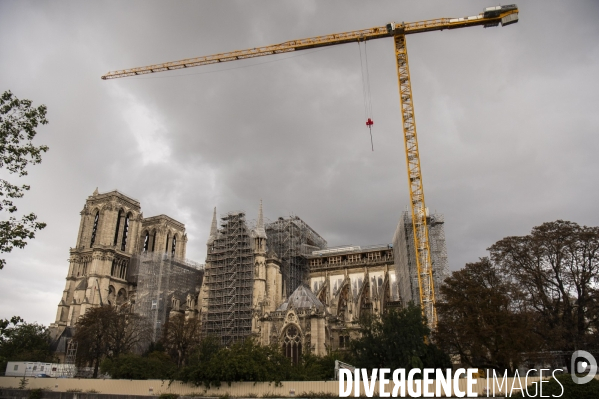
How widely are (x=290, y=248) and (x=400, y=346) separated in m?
37.6

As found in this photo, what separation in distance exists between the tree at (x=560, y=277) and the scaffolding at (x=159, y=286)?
48.9 m

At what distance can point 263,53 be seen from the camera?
6266 centimetres

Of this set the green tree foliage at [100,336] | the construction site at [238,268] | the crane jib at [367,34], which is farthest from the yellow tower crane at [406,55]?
the green tree foliage at [100,336]

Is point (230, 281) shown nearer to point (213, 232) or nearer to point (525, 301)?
point (213, 232)

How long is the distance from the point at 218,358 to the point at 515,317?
68.7ft

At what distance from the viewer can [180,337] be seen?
54.8 metres

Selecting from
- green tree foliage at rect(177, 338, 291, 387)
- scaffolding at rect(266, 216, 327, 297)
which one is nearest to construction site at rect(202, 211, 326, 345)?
scaffolding at rect(266, 216, 327, 297)

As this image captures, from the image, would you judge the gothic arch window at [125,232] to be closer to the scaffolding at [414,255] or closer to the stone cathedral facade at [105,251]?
the stone cathedral facade at [105,251]

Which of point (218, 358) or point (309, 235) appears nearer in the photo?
point (218, 358)

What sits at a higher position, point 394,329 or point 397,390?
point 394,329

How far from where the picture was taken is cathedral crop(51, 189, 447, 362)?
5253cm

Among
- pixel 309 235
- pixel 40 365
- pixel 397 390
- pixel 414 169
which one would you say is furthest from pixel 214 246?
pixel 397 390

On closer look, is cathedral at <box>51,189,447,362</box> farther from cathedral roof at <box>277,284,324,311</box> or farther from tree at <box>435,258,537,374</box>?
tree at <box>435,258,537,374</box>

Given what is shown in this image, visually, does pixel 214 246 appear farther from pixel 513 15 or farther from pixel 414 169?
pixel 513 15
